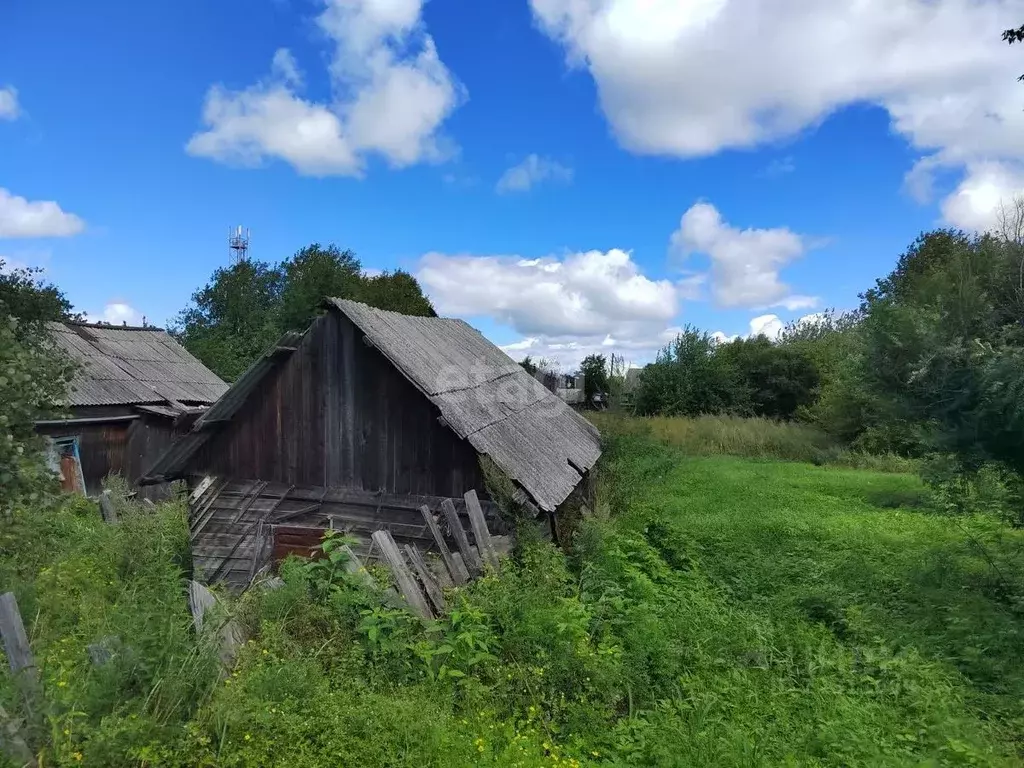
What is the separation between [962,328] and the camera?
26.7 ft

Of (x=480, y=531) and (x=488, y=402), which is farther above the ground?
(x=488, y=402)

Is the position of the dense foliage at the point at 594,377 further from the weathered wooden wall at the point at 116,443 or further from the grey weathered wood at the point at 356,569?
the grey weathered wood at the point at 356,569

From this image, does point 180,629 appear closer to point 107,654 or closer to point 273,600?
point 107,654

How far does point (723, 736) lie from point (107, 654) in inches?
169

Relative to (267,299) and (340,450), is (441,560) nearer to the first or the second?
(340,450)

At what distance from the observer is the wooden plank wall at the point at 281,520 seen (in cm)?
788

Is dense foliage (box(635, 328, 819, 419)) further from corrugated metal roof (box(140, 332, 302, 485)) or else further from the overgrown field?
corrugated metal roof (box(140, 332, 302, 485))

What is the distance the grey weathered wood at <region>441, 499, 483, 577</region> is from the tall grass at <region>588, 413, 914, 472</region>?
12.5 m

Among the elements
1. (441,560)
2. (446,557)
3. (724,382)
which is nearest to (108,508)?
(441,560)

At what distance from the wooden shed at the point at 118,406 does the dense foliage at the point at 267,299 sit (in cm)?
1042

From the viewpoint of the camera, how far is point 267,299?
40469 mm

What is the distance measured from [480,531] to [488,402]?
9.66 feet

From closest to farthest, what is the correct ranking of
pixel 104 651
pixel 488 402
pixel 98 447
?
pixel 104 651 → pixel 488 402 → pixel 98 447

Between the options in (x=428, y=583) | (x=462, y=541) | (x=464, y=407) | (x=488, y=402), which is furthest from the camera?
(x=488, y=402)
